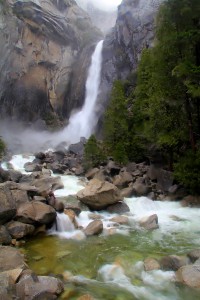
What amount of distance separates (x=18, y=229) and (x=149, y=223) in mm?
5807

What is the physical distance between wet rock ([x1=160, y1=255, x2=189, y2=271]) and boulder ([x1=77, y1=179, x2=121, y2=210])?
6.75 metres

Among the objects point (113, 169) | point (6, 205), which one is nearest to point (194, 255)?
point (6, 205)

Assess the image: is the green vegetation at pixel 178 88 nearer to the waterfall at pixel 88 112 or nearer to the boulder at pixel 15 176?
the boulder at pixel 15 176

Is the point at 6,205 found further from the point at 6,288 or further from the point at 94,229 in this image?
the point at 6,288

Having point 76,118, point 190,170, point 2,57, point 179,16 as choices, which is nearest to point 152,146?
point 190,170

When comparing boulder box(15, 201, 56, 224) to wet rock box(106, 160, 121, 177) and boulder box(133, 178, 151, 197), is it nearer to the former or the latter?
boulder box(133, 178, 151, 197)

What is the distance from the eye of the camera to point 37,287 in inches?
346

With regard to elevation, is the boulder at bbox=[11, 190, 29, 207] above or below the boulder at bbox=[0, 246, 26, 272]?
above

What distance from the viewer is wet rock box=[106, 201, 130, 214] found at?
17.7m

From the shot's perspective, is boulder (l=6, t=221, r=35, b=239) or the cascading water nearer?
boulder (l=6, t=221, r=35, b=239)

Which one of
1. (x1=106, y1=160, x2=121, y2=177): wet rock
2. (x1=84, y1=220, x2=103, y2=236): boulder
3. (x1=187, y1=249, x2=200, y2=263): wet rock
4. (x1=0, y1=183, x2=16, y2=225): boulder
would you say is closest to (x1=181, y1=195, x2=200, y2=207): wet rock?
(x1=84, y1=220, x2=103, y2=236): boulder

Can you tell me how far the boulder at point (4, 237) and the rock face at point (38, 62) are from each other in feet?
125

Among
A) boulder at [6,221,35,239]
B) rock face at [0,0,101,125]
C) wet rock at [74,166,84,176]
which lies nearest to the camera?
boulder at [6,221,35,239]

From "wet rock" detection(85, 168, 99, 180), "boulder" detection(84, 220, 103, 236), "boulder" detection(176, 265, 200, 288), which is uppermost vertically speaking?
"wet rock" detection(85, 168, 99, 180)
